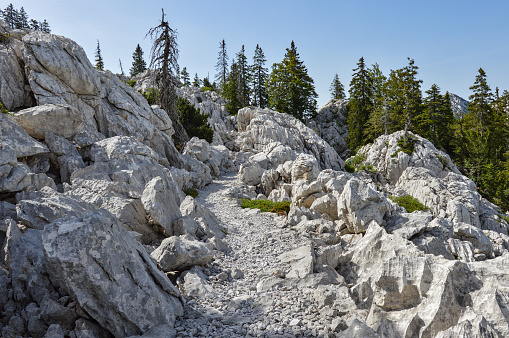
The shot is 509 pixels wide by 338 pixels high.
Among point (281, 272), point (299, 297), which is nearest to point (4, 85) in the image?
point (281, 272)

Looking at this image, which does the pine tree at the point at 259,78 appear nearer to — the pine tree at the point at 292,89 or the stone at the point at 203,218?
the pine tree at the point at 292,89

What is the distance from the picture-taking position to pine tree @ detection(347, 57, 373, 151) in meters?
65.6

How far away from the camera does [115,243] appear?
8719mm

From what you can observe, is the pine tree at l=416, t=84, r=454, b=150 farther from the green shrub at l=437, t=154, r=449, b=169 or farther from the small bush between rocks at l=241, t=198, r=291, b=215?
the small bush between rocks at l=241, t=198, r=291, b=215

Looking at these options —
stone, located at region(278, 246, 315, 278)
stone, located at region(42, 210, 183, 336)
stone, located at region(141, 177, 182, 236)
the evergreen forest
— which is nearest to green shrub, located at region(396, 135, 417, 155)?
the evergreen forest

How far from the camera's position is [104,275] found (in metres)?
8.20

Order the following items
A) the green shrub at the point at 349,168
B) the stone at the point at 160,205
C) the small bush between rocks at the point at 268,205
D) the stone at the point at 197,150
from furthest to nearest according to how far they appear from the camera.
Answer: the green shrub at the point at 349,168, the stone at the point at 197,150, the small bush between rocks at the point at 268,205, the stone at the point at 160,205

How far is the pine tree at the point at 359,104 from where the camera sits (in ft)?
215

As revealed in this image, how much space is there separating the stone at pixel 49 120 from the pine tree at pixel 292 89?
164ft

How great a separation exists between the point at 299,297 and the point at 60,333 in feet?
23.2

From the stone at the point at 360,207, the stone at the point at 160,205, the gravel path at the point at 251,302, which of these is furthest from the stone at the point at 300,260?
the stone at the point at 160,205

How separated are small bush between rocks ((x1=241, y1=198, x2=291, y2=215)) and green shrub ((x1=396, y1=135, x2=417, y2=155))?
30.2 metres

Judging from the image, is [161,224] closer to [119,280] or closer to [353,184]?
[119,280]

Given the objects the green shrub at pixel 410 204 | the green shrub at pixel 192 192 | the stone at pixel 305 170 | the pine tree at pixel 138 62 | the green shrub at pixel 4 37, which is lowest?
the green shrub at pixel 410 204
